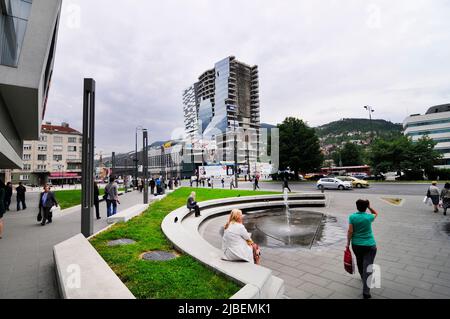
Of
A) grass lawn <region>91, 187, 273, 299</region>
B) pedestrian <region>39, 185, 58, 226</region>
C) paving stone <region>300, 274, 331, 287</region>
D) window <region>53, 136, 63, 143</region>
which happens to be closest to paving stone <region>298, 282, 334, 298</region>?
paving stone <region>300, 274, 331, 287</region>

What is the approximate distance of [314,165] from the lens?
46.0m

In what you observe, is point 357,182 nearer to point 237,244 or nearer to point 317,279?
point 317,279

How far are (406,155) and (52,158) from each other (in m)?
87.5

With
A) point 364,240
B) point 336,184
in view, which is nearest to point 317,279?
point 364,240

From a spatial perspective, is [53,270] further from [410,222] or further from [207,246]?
[410,222]

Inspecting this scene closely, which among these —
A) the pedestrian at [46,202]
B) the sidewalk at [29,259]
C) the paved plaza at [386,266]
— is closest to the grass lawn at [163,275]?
the sidewalk at [29,259]

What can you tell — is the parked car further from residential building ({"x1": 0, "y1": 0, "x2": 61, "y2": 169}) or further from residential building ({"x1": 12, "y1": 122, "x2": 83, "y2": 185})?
residential building ({"x1": 12, "y1": 122, "x2": 83, "y2": 185})

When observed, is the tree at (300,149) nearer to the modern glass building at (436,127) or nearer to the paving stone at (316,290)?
the paving stone at (316,290)

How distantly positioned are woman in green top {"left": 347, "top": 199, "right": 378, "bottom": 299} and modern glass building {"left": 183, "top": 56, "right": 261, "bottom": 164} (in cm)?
10864

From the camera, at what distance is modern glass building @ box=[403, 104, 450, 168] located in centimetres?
7262

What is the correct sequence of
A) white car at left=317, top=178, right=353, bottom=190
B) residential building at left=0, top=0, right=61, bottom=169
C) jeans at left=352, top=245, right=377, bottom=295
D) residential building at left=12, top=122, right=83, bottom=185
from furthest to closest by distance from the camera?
residential building at left=12, top=122, right=83, bottom=185 → white car at left=317, top=178, right=353, bottom=190 → residential building at left=0, top=0, right=61, bottom=169 → jeans at left=352, top=245, right=377, bottom=295

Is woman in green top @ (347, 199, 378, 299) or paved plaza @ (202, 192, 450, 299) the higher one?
woman in green top @ (347, 199, 378, 299)
